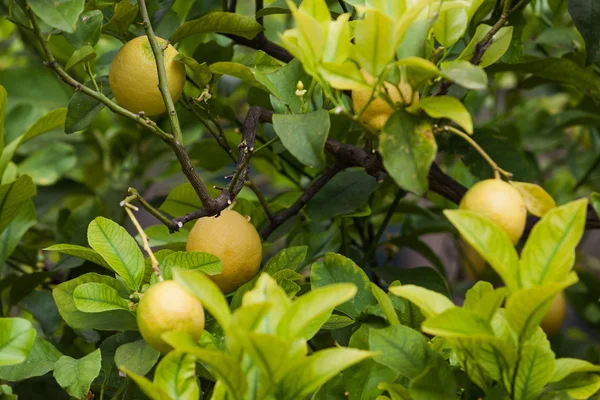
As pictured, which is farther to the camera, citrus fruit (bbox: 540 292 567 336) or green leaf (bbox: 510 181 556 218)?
citrus fruit (bbox: 540 292 567 336)

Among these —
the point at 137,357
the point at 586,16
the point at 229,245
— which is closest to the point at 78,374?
the point at 137,357

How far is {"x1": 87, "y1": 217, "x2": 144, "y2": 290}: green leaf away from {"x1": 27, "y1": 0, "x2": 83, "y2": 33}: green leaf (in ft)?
0.53

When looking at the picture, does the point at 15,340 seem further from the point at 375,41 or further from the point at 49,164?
the point at 49,164

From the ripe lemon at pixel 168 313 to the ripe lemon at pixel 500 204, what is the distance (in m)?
0.22

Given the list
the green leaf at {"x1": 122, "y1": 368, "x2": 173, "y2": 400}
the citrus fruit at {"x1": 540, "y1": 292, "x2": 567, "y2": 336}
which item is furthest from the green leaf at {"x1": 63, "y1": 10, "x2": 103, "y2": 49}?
the citrus fruit at {"x1": 540, "y1": 292, "x2": 567, "y2": 336}

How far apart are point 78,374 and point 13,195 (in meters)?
0.28

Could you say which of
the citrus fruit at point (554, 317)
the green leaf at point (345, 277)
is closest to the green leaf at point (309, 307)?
the green leaf at point (345, 277)

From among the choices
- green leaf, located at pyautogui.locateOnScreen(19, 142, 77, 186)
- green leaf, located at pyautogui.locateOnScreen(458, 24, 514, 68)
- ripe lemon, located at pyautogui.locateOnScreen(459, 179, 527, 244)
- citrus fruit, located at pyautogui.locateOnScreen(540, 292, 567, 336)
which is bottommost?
citrus fruit, located at pyautogui.locateOnScreen(540, 292, 567, 336)

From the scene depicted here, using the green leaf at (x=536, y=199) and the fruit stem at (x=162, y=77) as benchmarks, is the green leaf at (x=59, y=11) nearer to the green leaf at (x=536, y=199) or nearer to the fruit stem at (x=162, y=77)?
the fruit stem at (x=162, y=77)

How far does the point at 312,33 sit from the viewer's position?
0.53 m

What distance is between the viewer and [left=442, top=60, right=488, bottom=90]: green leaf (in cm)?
52

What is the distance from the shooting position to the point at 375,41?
1.76 ft

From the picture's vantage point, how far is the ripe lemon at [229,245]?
0.68 meters

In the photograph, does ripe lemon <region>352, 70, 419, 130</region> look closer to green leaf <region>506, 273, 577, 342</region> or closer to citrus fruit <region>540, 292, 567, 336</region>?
green leaf <region>506, 273, 577, 342</region>
